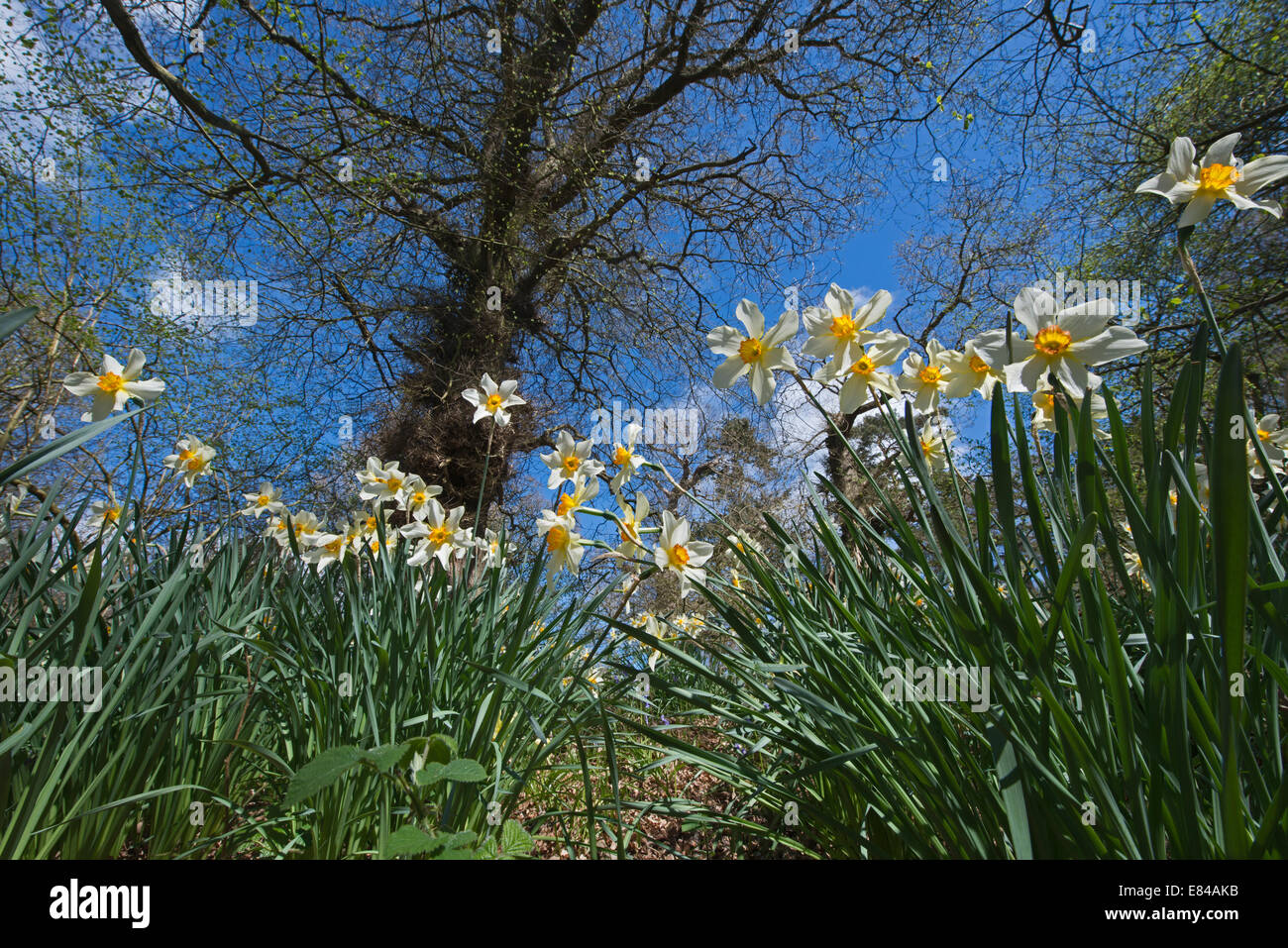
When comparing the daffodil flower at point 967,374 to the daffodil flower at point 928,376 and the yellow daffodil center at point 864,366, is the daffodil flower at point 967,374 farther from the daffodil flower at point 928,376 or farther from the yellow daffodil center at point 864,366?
the yellow daffodil center at point 864,366

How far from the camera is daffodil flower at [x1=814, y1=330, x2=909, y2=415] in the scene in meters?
1.19

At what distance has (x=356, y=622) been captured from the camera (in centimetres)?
152

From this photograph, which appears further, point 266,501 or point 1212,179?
point 266,501

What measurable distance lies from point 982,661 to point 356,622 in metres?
1.42

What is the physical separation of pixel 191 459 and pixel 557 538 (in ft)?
5.78

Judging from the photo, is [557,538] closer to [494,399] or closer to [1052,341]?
[494,399]

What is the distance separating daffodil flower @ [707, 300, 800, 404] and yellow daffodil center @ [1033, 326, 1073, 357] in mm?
430

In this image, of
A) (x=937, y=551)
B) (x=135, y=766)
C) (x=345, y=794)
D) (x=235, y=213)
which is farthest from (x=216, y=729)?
(x=235, y=213)

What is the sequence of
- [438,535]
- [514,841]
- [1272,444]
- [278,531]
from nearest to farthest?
[514,841], [1272,444], [438,535], [278,531]

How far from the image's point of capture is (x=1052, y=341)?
0.97 m

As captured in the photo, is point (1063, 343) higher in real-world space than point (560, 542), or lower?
higher

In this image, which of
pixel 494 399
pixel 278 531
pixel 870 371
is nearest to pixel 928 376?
pixel 870 371

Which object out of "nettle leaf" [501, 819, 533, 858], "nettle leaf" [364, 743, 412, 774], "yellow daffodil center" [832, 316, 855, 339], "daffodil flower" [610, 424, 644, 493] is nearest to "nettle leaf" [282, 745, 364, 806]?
"nettle leaf" [364, 743, 412, 774]

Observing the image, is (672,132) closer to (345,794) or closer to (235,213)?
(235,213)
